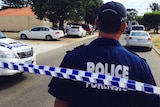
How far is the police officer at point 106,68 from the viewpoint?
93.6 inches

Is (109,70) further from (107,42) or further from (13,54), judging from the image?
(13,54)

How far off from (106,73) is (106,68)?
4 cm

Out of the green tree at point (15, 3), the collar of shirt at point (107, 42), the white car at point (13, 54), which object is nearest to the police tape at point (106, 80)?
the collar of shirt at point (107, 42)

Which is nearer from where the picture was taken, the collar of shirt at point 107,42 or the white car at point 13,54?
the collar of shirt at point 107,42

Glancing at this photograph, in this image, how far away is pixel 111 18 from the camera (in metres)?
2.46

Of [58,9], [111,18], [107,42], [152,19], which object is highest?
[58,9]

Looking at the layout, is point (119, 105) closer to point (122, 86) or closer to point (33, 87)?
point (122, 86)

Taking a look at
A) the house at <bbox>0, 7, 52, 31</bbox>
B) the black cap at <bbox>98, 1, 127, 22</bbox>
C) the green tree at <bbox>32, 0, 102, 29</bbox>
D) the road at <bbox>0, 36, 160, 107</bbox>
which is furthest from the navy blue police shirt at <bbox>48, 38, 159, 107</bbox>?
the house at <bbox>0, 7, 52, 31</bbox>

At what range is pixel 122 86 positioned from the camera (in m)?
2.34

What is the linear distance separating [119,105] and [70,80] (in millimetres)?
415

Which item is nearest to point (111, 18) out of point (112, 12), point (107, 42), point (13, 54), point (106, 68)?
point (112, 12)

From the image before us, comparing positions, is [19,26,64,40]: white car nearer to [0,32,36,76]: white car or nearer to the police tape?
[0,32,36,76]: white car

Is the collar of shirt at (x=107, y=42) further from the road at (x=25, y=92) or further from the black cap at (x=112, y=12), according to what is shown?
the road at (x=25, y=92)

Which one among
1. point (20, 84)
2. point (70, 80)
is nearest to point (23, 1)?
point (20, 84)
